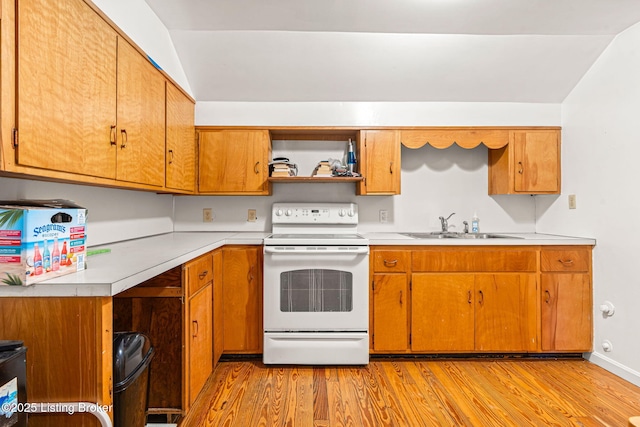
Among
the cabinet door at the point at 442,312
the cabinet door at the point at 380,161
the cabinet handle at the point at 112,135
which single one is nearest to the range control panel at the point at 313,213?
the cabinet door at the point at 380,161

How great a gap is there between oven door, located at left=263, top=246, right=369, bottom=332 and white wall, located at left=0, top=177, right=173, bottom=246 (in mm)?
910

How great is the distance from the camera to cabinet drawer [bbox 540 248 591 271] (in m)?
2.53

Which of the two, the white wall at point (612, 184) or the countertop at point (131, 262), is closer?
the countertop at point (131, 262)

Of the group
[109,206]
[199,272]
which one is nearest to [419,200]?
[199,272]

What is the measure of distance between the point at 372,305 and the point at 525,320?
1101mm

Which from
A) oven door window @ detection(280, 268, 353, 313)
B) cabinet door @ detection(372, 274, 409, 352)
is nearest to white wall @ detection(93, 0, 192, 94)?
oven door window @ detection(280, 268, 353, 313)

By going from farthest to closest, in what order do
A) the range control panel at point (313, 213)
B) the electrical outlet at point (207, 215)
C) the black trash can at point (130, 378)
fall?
the electrical outlet at point (207, 215), the range control panel at point (313, 213), the black trash can at point (130, 378)

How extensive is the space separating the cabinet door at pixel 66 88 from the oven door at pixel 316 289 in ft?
4.01

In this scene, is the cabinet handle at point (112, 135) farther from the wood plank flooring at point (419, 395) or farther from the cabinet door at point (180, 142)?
the wood plank flooring at point (419, 395)

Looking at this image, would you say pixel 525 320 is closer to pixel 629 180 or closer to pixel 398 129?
pixel 629 180

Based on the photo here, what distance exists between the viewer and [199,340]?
1961 mm

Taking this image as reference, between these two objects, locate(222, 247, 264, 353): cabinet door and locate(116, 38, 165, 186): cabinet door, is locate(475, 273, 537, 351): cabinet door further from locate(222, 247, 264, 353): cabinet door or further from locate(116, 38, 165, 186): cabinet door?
locate(116, 38, 165, 186): cabinet door

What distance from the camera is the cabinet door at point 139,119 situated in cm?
170

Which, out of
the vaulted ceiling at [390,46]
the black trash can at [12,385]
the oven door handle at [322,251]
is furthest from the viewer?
the oven door handle at [322,251]
